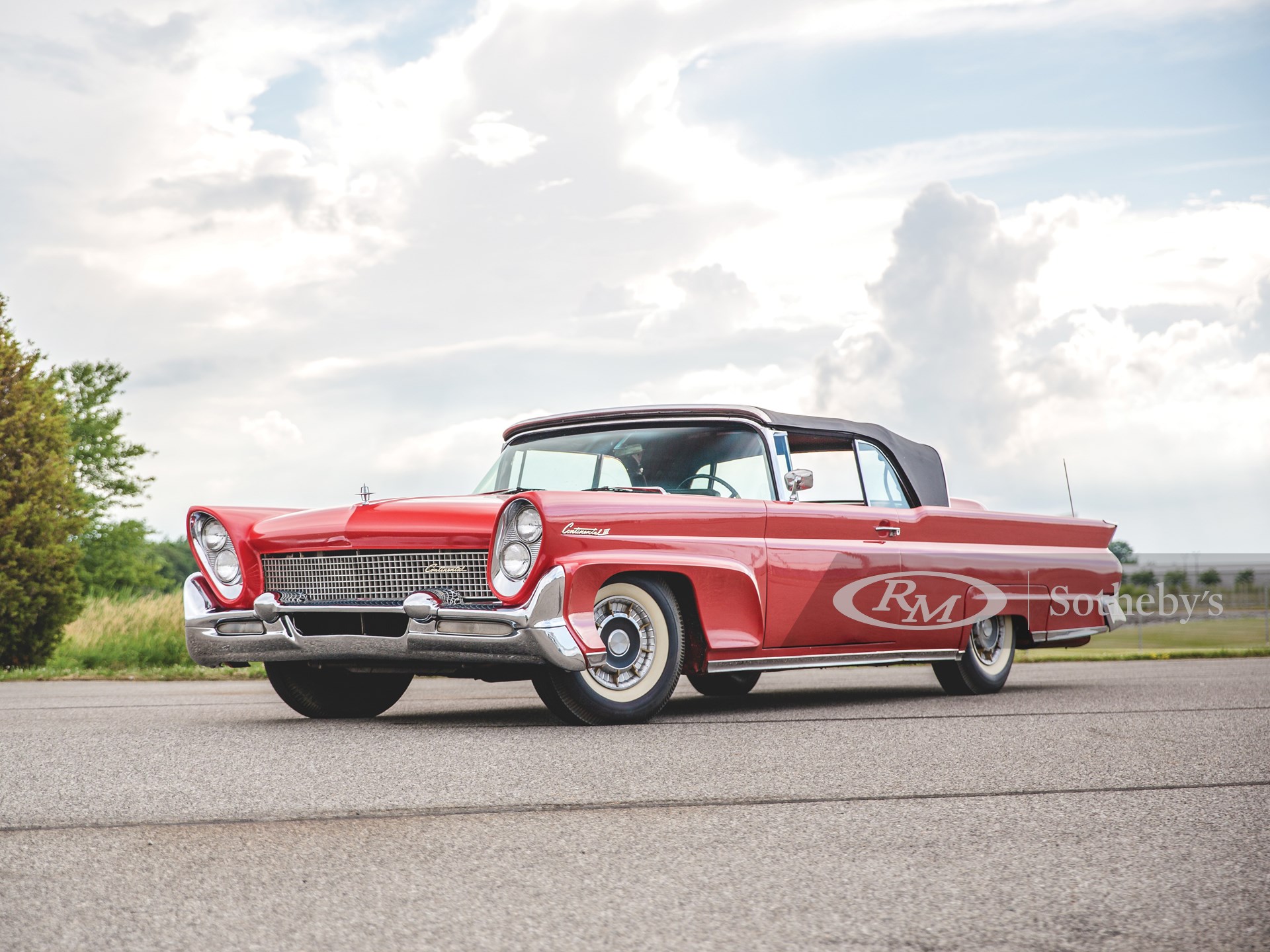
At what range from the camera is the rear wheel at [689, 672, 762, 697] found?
977cm

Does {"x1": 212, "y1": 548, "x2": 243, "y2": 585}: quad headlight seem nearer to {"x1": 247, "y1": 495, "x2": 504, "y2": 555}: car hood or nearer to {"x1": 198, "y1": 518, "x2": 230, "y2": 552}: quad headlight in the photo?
{"x1": 198, "y1": 518, "x2": 230, "y2": 552}: quad headlight

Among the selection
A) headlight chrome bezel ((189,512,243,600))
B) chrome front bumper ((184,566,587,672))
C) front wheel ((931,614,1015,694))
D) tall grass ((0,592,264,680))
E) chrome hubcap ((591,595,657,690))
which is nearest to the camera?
chrome front bumper ((184,566,587,672))

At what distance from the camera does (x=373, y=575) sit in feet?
22.6

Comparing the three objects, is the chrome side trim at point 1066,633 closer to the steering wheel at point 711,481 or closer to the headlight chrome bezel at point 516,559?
the steering wheel at point 711,481

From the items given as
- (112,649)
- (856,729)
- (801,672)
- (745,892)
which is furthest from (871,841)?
(112,649)

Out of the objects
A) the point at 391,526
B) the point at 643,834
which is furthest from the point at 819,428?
the point at 643,834

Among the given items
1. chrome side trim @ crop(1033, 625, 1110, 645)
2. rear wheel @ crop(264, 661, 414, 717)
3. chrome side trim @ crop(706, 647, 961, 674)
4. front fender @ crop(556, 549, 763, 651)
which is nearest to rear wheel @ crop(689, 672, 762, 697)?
chrome side trim @ crop(706, 647, 961, 674)

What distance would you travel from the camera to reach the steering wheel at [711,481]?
7.76 meters

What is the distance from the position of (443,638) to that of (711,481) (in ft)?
6.42

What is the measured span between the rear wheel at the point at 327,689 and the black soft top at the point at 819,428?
1735 mm

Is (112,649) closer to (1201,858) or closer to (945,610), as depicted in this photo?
(945,610)

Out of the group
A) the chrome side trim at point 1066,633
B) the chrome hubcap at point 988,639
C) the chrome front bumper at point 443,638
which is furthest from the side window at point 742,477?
the chrome side trim at point 1066,633

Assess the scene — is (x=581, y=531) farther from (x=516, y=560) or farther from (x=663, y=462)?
(x=663, y=462)

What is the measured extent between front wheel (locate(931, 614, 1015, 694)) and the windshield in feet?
6.97
